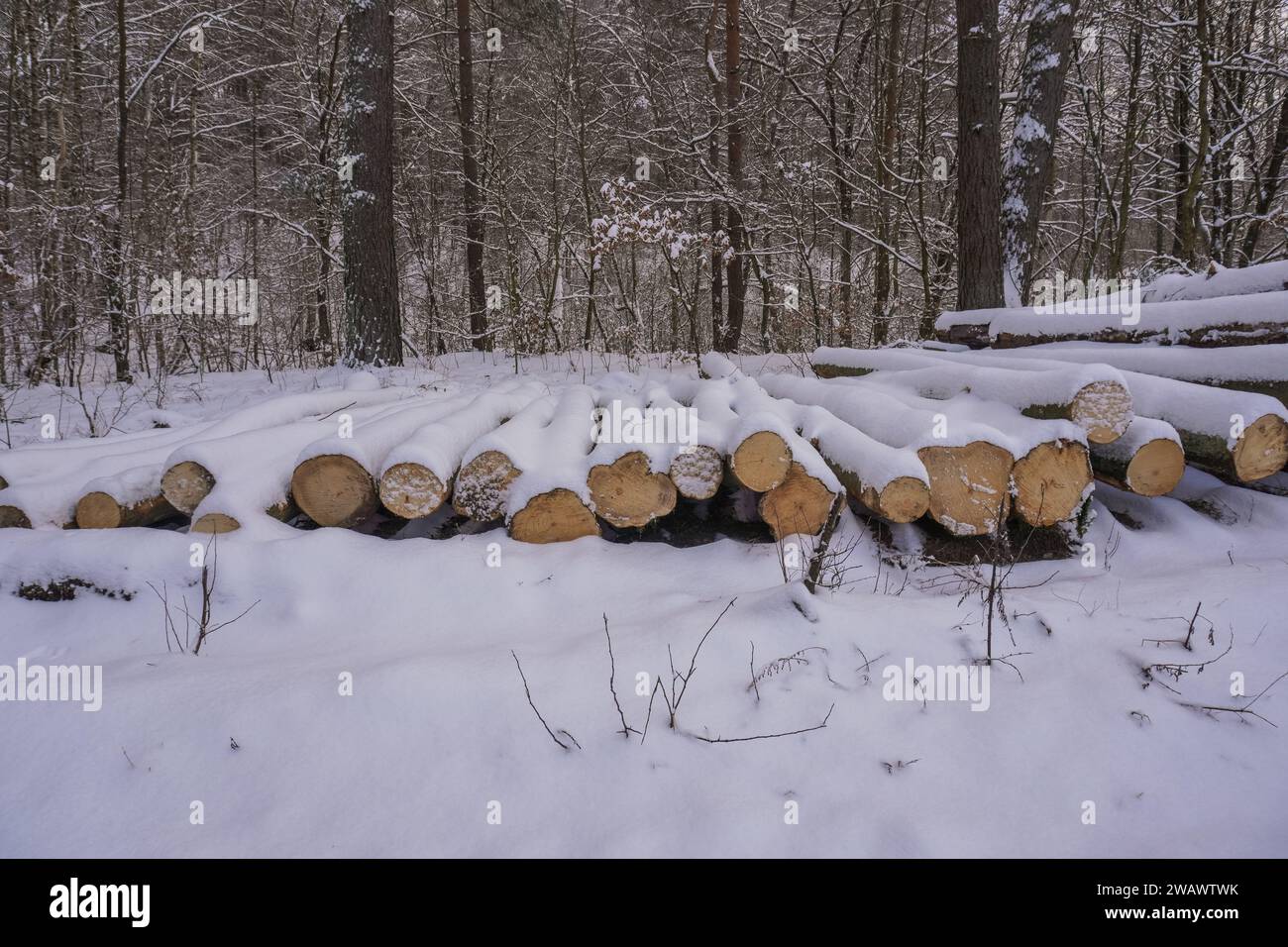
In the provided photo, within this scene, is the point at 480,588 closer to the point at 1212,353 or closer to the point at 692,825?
the point at 692,825

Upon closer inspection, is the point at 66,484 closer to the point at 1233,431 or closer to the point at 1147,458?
the point at 1147,458

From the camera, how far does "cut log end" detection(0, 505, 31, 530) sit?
2.58 m

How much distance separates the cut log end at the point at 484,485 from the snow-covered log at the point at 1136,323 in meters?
3.94

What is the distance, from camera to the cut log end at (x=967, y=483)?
271 cm

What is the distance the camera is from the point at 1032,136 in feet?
20.0

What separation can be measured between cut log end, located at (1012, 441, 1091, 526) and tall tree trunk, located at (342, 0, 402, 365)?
6.34 metres

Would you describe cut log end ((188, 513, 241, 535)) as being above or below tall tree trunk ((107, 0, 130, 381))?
below

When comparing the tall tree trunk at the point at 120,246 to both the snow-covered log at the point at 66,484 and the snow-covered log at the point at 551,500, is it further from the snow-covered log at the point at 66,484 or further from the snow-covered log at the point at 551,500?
the snow-covered log at the point at 551,500

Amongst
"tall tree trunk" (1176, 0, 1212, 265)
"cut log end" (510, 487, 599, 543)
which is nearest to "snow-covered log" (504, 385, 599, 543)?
"cut log end" (510, 487, 599, 543)

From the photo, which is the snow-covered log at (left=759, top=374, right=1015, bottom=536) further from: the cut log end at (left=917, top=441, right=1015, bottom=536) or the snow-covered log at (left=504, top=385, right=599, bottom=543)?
the snow-covered log at (left=504, top=385, right=599, bottom=543)

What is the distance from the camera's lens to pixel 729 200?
27.8 feet

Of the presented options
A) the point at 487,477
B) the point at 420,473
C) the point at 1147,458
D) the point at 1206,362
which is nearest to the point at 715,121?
the point at 1206,362
